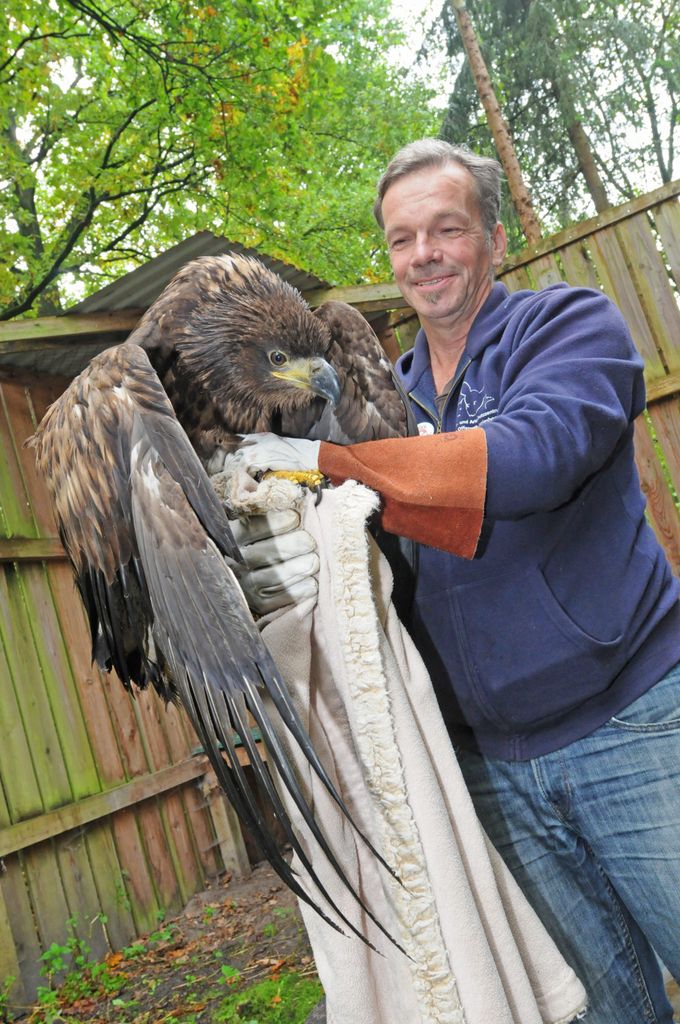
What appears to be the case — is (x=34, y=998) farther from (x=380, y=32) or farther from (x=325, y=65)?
(x=380, y=32)

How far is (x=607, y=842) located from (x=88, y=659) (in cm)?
429

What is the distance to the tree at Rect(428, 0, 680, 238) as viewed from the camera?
15930 mm

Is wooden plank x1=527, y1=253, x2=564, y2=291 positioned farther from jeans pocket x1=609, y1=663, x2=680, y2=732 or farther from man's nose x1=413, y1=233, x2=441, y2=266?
jeans pocket x1=609, y1=663, x2=680, y2=732

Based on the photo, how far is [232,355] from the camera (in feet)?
9.45

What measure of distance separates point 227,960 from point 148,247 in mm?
12008

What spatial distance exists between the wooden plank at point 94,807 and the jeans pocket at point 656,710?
3872 millimetres

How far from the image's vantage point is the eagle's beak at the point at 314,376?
2803 millimetres

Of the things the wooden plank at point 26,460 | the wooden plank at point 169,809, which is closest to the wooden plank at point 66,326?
the wooden plank at point 26,460

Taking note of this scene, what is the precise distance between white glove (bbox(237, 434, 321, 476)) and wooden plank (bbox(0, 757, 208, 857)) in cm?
352

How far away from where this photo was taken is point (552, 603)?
1.81m

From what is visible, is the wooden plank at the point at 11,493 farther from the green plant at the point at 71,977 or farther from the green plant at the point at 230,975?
the green plant at the point at 230,975

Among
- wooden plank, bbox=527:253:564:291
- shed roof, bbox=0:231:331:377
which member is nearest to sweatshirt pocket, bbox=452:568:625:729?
shed roof, bbox=0:231:331:377

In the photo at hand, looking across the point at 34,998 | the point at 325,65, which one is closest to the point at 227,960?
the point at 34,998

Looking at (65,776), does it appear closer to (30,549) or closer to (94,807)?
Result: (94,807)
